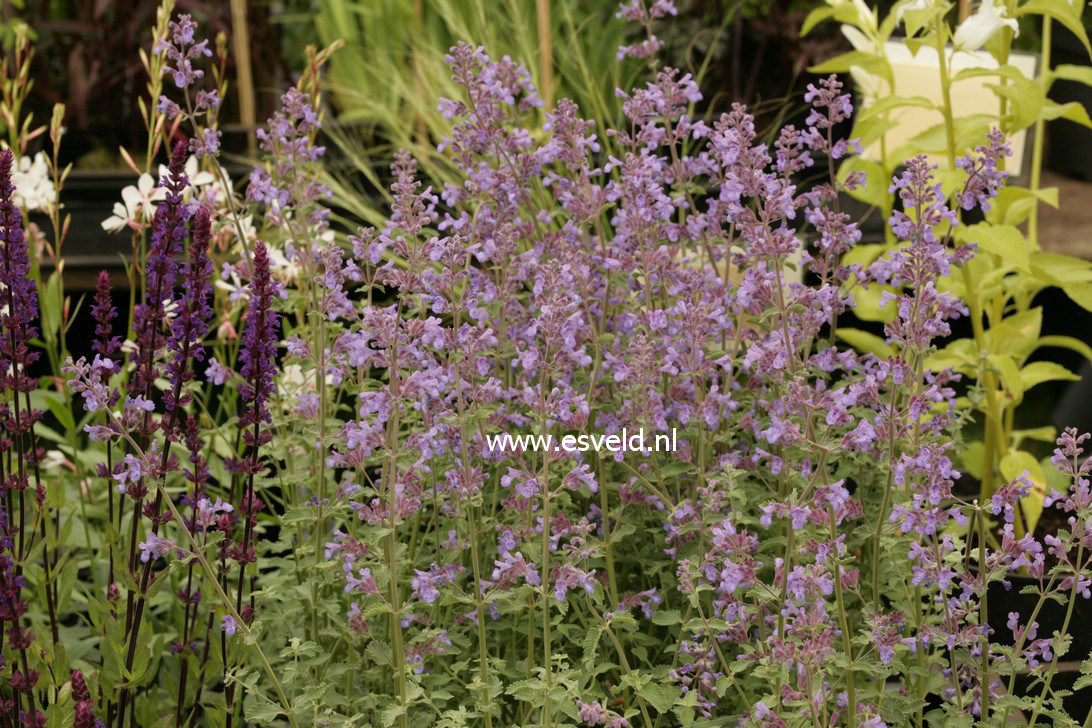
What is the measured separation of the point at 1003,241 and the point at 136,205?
1.56 metres

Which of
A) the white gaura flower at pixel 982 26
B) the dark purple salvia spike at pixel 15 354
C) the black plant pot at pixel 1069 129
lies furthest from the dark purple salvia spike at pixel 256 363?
the black plant pot at pixel 1069 129

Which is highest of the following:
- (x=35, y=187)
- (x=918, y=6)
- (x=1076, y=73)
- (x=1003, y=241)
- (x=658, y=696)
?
(x=918, y=6)

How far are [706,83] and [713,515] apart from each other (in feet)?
13.6

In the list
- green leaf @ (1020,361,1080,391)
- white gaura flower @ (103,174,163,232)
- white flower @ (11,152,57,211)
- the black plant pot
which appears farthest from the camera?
the black plant pot

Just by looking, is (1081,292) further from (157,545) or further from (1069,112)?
(157,545)

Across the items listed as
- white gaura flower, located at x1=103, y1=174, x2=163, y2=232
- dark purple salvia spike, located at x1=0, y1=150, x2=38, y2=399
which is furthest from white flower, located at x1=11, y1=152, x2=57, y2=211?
dark purple salvia spike, located at x1=0, y1=150, x2=38, y2=399

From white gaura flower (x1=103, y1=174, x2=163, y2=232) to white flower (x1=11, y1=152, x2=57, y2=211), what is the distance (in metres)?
0.17

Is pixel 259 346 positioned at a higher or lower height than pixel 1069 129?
lower

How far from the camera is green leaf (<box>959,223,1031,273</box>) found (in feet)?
7.32

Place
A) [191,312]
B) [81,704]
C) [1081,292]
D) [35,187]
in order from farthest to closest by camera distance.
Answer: [35,187], [1081,292], [191,312], [81,704]

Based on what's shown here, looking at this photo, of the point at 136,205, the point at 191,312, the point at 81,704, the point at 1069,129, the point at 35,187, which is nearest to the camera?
the point at 81,704

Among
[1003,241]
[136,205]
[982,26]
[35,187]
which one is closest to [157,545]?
[136,205]

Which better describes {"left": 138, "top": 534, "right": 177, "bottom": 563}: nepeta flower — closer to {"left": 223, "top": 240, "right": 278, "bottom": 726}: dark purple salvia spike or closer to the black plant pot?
{"left": 223, "top": 240, "right": 278, "bottom": 726}: dark purple salvia spike

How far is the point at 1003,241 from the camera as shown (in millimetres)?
2254
